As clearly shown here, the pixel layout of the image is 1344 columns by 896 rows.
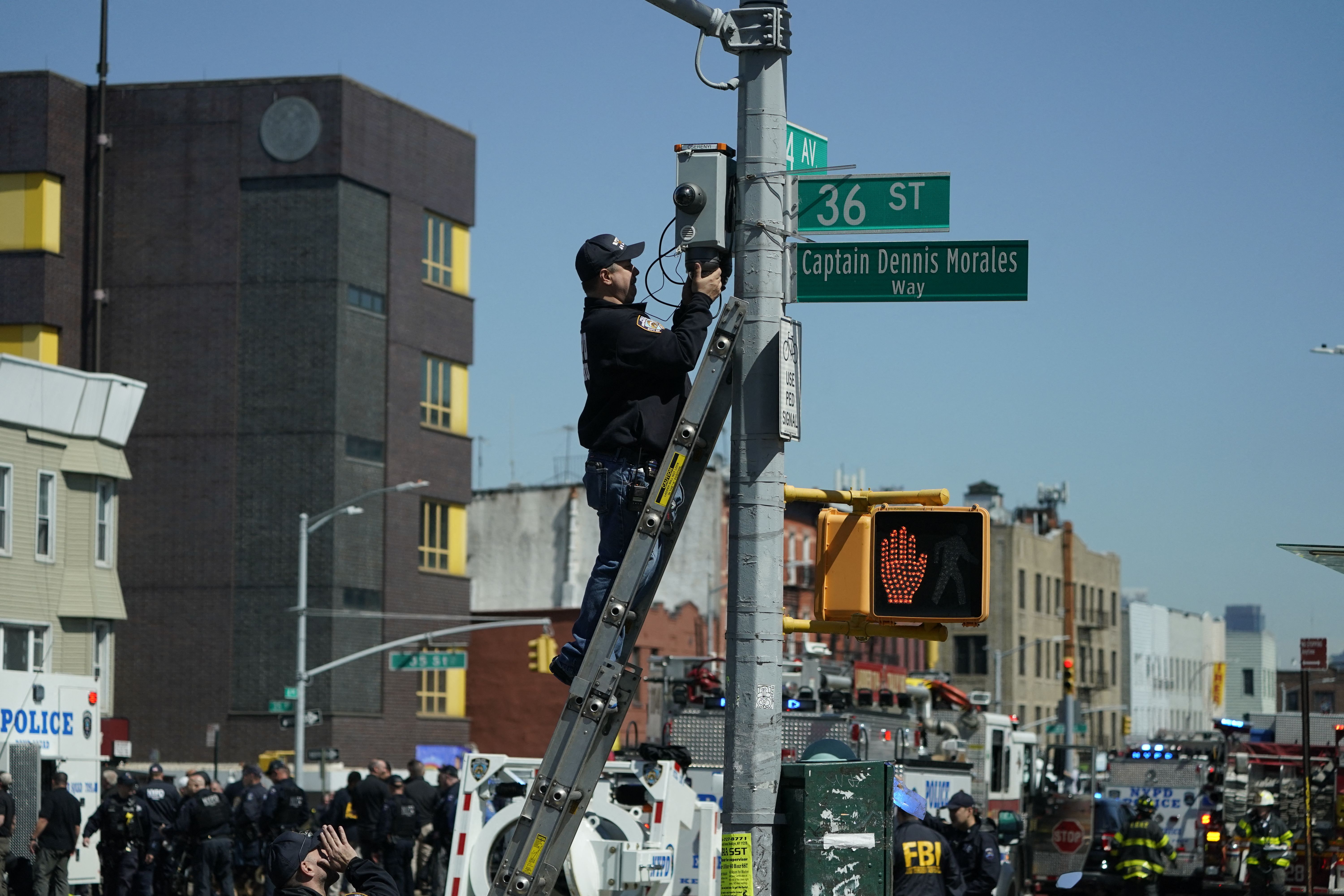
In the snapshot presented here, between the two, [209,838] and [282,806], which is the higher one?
[282,806]

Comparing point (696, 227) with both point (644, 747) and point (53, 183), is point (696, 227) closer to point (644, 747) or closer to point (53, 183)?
point (644, 747)

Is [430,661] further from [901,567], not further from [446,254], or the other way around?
[901,567]

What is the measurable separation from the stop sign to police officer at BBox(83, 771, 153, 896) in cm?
1240

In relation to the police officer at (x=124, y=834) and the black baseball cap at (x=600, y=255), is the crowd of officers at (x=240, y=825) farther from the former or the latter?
the black baseball cap at (x=600, y=255)

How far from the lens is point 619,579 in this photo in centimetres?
665

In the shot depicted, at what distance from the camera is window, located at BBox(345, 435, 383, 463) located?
5169 cm

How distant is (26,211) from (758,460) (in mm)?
47995

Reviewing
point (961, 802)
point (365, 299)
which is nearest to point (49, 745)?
point (961, 802)

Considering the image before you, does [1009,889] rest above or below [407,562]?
below

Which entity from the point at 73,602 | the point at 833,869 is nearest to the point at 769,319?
the point at 833,869

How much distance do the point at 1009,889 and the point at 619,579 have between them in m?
14.9

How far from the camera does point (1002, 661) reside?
84.9 m

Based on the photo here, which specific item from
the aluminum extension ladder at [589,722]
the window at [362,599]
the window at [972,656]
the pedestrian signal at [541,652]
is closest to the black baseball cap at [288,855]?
the aluminum extension ladder at [589,722]

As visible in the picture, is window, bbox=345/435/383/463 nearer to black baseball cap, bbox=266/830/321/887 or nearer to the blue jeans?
black baseball cap, bbox=266/830/321/887
